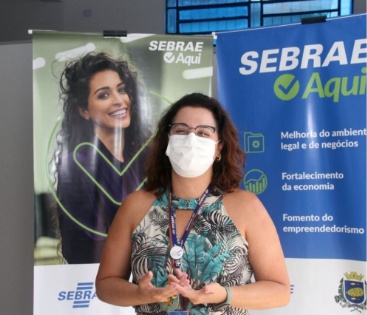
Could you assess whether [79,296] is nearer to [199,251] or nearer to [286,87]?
[286,87]

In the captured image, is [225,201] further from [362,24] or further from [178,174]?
[362,24]

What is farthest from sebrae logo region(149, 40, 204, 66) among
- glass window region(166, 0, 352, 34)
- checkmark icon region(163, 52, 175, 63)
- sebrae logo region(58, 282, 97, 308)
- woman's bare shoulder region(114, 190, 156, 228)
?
glass window region(166, 0, 352, 34)

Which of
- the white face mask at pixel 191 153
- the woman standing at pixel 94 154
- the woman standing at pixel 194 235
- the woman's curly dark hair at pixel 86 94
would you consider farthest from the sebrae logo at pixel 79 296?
the white face mask at pixel 191 153

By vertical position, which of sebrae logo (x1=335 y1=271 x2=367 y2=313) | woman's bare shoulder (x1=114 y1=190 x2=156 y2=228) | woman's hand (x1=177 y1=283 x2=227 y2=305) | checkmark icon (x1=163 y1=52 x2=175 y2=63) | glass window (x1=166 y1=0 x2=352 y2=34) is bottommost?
sebrae logo (x1=335 y1=271 x2=367 y2=313)

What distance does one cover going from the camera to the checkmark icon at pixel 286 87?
310 cm

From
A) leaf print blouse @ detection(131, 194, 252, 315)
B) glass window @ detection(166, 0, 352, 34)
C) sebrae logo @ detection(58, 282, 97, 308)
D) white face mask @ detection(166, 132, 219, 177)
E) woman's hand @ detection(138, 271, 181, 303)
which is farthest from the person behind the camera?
glass window @ detection(166, 0, 352, 34)

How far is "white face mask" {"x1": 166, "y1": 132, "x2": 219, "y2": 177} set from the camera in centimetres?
184

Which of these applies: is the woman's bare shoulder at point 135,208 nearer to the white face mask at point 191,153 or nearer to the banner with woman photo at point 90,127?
the white face mask at point 191,153

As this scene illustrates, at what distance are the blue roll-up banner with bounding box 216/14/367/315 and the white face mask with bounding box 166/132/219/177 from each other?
1283 millimetres

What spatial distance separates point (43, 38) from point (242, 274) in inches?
79.9

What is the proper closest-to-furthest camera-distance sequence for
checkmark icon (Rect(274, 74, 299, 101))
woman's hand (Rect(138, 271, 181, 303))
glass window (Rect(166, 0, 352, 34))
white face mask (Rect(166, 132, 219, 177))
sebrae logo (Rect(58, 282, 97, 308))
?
Answer: woman's hand (Rect(138, 271, 181, 303)), white face mask (Rect(166, 132, 219, 177)), checkmark icon (Rect(274, 74, 299, 101)), sebrae logo (Rect(58, 282, 97, 308)), glass window (Rect(166, 0, 352, 34))

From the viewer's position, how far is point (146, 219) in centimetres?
184

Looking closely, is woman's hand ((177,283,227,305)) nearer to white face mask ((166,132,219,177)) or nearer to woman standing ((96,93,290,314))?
woman standing ((96,93,290,314))

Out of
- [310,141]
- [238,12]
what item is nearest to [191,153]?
[310,141]
